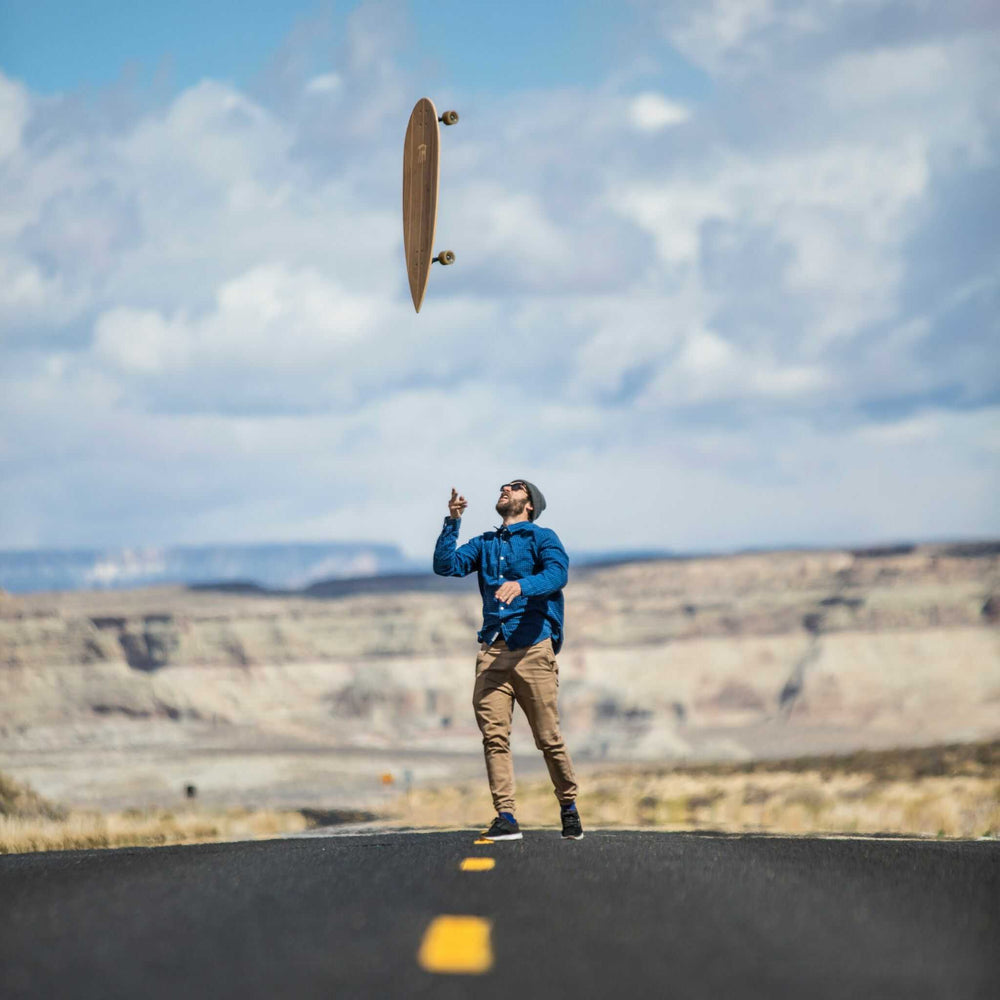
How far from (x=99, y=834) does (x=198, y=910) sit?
8.16m

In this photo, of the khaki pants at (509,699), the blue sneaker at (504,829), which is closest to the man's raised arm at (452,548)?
the khaki pants at (509,699)

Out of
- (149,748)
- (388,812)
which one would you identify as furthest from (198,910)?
(149,748)

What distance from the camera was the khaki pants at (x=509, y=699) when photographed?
29.7ft

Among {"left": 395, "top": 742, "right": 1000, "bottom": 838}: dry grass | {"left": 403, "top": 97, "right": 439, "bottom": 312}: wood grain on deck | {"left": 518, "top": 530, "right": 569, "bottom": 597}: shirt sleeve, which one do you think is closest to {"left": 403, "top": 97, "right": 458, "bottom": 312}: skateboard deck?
{"left": 403, "top": 97, "right": 439, "bottom": 312}: wood grain on deck

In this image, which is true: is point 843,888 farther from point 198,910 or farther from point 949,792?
point 949,792

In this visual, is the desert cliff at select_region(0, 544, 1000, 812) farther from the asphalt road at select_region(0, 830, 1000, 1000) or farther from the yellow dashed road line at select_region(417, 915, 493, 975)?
the yellow dashed road line at select_region(417, 915, 493, 975)

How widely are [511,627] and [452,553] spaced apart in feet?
1.75

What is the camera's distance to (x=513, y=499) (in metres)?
9.20

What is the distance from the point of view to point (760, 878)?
22.9 feet

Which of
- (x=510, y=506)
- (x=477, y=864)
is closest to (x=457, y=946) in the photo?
(x=477, y=864)

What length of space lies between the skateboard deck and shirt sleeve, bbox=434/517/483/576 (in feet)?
6.68

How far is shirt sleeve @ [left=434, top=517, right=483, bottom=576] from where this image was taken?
903 cm

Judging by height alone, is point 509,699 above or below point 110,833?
above

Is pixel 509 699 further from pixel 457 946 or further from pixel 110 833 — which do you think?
pixel 110 833
